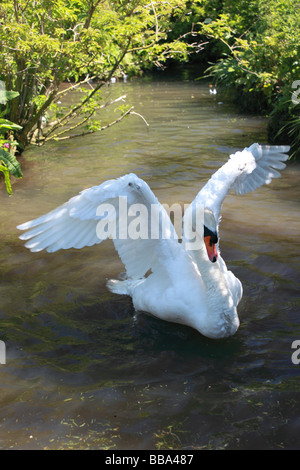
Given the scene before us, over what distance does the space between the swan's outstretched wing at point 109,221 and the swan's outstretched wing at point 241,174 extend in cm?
45

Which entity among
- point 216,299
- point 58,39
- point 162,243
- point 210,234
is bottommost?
point 216,299

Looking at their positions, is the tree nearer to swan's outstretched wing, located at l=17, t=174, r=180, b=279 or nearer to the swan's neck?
swan's outstretched wing, located at l=17, t=174, r=180, b=279

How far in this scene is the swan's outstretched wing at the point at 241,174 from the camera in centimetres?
454

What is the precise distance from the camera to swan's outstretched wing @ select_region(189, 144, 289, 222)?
14.9 feet

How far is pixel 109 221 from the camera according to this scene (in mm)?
4309

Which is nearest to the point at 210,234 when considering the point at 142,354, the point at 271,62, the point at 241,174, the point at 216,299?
the point at 216,299

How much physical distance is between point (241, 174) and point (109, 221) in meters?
1.41

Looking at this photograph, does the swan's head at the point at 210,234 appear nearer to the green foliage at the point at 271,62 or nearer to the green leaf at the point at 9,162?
the green leaf at the point at 9,162

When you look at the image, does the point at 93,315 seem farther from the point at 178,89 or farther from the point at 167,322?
the point at 178,89

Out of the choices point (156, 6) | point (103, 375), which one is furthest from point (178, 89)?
point (103, 375)

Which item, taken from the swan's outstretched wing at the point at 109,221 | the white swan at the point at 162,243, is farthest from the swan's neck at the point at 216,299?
the swan's outstretched wing at the point at 109,221

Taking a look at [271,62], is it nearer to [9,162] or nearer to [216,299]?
[9,162]

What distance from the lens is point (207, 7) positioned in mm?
23250

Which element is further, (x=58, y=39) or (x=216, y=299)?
(x=58, y=39)
